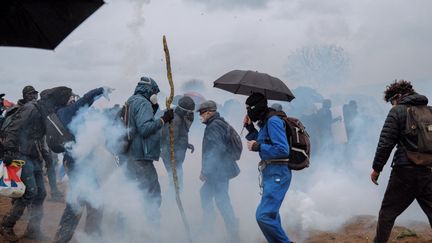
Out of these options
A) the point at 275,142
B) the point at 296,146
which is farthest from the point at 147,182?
the point at 296,146

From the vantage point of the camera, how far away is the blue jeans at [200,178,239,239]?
6730 mm

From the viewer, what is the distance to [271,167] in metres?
4.84

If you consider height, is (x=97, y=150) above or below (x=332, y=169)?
above

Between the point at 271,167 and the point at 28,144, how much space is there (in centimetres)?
348

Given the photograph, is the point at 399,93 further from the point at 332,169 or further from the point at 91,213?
the point at 332,169

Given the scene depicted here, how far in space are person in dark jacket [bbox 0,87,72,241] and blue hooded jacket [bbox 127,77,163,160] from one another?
104 centimetres

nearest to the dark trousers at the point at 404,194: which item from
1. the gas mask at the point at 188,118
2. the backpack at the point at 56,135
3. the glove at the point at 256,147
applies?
the glove at the point at 256,147

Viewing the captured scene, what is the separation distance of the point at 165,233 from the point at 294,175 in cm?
500

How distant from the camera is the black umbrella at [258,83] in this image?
221 inches

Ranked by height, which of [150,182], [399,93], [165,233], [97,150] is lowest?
[165,233]

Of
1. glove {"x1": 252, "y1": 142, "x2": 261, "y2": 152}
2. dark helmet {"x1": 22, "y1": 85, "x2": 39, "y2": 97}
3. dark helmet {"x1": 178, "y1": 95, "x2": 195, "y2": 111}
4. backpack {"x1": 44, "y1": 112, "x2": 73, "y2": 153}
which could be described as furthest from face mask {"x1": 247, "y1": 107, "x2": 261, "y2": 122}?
dark helmet {"x1": 22, "y1": 85, "x2": 39, "y2": 97}

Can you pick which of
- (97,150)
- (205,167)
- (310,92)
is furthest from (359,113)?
(97,150)

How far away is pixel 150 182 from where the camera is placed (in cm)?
573

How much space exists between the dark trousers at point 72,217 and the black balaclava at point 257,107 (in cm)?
240
